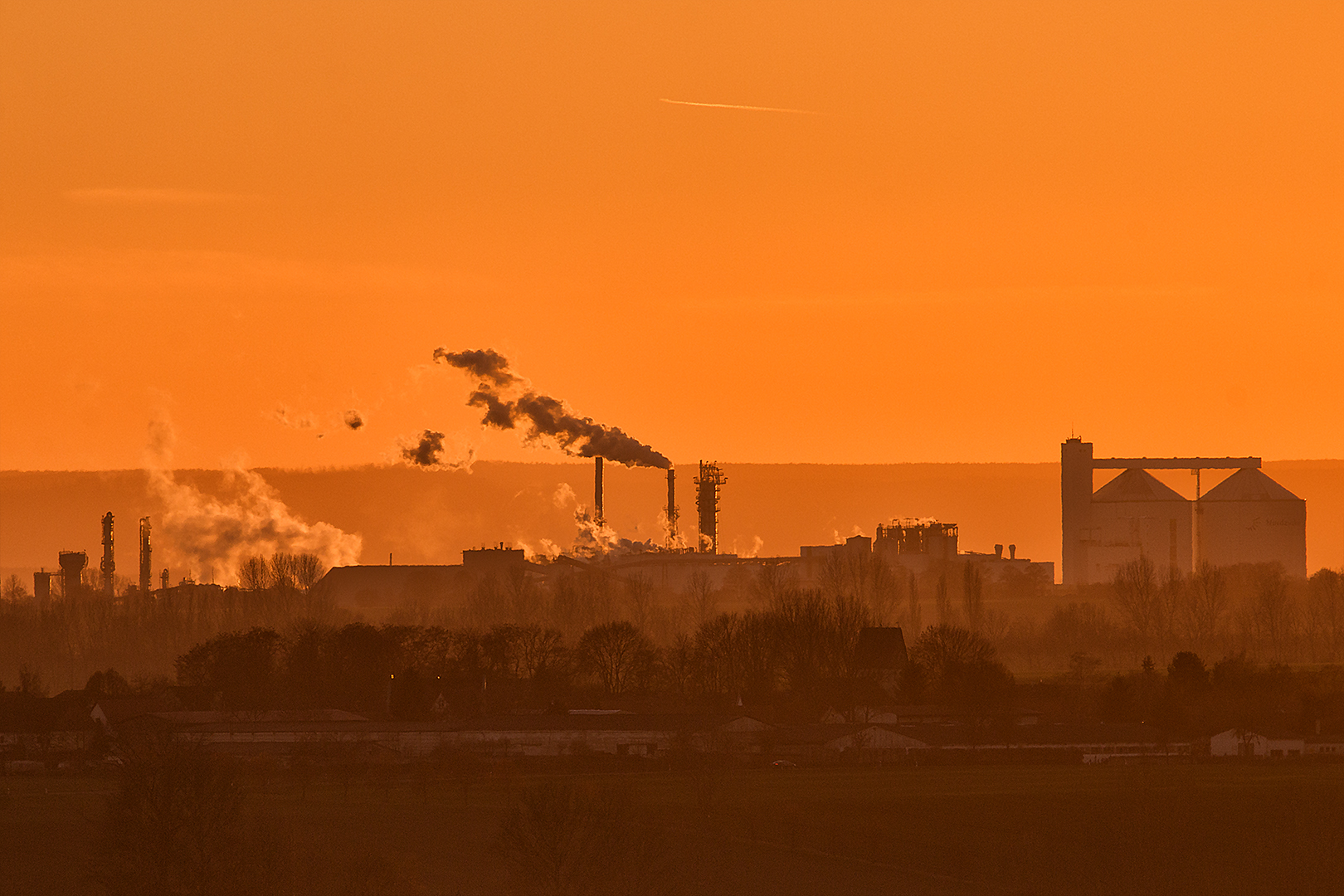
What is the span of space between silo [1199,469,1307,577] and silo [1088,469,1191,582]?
1803 mm

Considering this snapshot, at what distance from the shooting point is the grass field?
164 feet

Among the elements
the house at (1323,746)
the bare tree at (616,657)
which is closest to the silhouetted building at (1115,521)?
the bare tree at (616,657)

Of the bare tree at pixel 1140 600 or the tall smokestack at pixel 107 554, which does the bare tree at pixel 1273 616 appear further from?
the tall smokestack at pixel 107 554

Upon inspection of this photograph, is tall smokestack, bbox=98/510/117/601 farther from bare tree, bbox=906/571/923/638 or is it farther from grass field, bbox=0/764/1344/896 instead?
grass field, bbox=0/764/1344/896

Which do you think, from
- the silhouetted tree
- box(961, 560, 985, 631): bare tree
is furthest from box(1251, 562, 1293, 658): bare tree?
the silhouetted tree

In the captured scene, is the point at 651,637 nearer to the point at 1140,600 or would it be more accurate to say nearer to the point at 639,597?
the point at 639,597

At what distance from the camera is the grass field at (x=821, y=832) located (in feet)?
164

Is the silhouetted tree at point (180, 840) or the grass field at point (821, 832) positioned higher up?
the silhouetted tree at point (180, 840)

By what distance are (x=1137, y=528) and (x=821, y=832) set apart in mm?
103404

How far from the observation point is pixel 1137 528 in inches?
6112

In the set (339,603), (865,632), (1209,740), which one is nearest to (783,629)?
(865,632)

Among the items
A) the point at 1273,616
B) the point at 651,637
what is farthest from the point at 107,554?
the point at 1273,616

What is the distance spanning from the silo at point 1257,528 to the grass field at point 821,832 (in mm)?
91409

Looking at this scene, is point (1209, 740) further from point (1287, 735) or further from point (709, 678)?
point (709, 678)
